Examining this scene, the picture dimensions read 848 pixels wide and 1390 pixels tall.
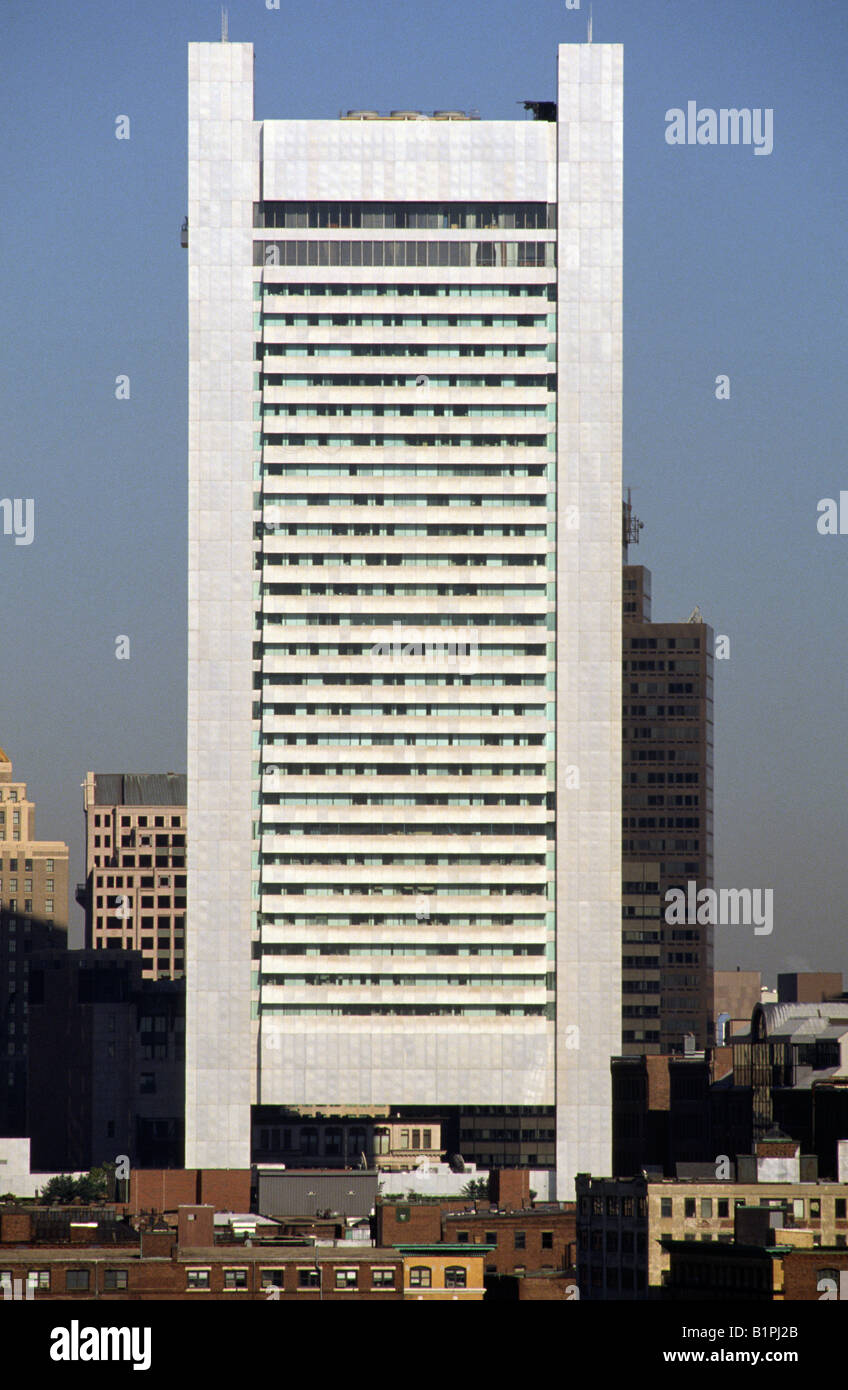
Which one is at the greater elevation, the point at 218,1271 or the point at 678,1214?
the point at 678,1214

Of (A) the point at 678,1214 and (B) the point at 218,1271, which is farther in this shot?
(A) the point at 678,1214

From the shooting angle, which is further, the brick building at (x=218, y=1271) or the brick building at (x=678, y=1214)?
the brick building at (x=678, y=1214)

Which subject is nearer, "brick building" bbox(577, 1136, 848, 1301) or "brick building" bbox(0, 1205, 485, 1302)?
"brick building" bbox(0, 1205, 485, 1302)

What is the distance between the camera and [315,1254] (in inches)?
5728

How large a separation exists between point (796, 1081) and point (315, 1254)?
59.1m
